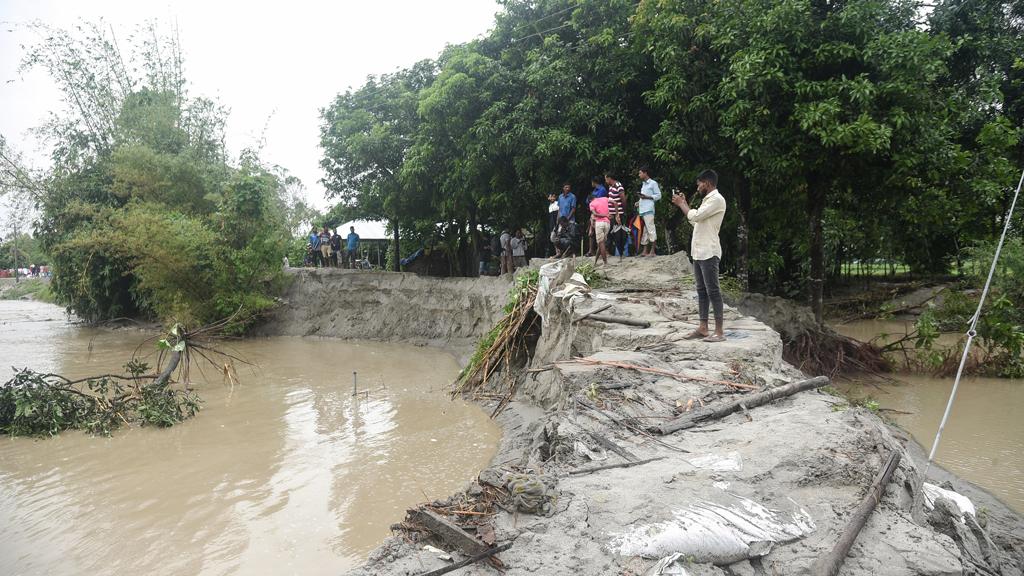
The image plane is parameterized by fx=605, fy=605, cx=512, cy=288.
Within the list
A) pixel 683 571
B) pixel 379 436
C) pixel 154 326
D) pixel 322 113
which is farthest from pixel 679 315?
pixel 154 326

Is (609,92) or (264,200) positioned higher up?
(609,92)

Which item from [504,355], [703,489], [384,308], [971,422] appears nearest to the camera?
[703,489]

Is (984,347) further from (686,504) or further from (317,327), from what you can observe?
(317,327)

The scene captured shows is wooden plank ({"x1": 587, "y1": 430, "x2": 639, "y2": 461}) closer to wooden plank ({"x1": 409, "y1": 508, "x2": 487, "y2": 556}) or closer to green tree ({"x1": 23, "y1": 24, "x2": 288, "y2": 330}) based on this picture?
wooden plank ({"x1": 409, "y1": 508, "x2": 487, "y2": 556})

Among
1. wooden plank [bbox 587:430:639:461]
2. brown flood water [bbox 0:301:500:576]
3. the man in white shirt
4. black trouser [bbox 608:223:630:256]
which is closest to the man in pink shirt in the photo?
black trouser [bbox 608:223:630:256]

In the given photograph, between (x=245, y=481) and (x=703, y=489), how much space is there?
16.2 ft

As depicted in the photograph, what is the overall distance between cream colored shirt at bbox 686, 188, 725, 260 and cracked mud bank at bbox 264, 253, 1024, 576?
914 millimetres

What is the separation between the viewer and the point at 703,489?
124 inches

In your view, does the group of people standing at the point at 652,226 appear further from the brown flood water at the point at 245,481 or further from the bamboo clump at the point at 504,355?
the brown flood water at the point at 245,481

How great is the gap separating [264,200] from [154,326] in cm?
649

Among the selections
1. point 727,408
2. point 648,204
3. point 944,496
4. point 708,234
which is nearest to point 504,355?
point 648,204

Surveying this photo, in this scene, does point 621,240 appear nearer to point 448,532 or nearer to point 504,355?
point 504,355

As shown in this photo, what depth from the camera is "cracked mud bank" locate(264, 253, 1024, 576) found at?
2.68 meters

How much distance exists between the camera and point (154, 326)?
19812 millimetres
